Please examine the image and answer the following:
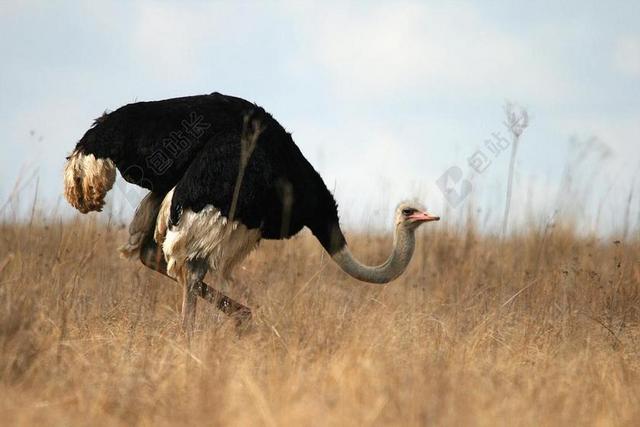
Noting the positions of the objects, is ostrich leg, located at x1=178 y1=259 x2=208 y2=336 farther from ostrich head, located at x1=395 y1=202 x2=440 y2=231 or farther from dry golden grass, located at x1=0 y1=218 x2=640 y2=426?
ostrich head, located at x1=395 y1=202 x2=440 y2=231

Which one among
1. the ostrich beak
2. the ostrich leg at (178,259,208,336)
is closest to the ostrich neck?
the ostrich beak

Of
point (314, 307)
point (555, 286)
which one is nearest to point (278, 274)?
point (555, 286)

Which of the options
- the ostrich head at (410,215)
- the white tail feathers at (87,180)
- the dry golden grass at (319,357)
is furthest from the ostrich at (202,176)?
the ostrich head at (410,215)

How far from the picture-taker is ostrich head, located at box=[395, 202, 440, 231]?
6.72 m

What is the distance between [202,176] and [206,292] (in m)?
0.91

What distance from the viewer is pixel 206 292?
21.0ft

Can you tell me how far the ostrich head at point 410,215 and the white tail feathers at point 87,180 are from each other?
2.03 metres

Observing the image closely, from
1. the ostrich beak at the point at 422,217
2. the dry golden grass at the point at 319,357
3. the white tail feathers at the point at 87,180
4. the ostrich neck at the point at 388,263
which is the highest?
the ostrich beak at the point at 422,217

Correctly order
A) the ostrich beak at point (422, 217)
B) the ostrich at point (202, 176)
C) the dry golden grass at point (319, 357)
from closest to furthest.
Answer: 1. the dry golden grass at point (319, 357)
2. the ostrich at point (202, 176)
3. the ostrich beak at point (422, 217)

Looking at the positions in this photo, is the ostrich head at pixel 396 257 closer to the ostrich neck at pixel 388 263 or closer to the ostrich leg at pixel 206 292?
the ostrich neck at pixel 388 263

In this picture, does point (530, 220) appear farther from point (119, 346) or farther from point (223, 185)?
point (119, 346)

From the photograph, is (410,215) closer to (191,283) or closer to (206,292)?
(206,292)

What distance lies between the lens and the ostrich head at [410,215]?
22.0 feet

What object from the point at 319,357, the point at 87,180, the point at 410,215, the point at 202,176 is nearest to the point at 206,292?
the point at 202,176
